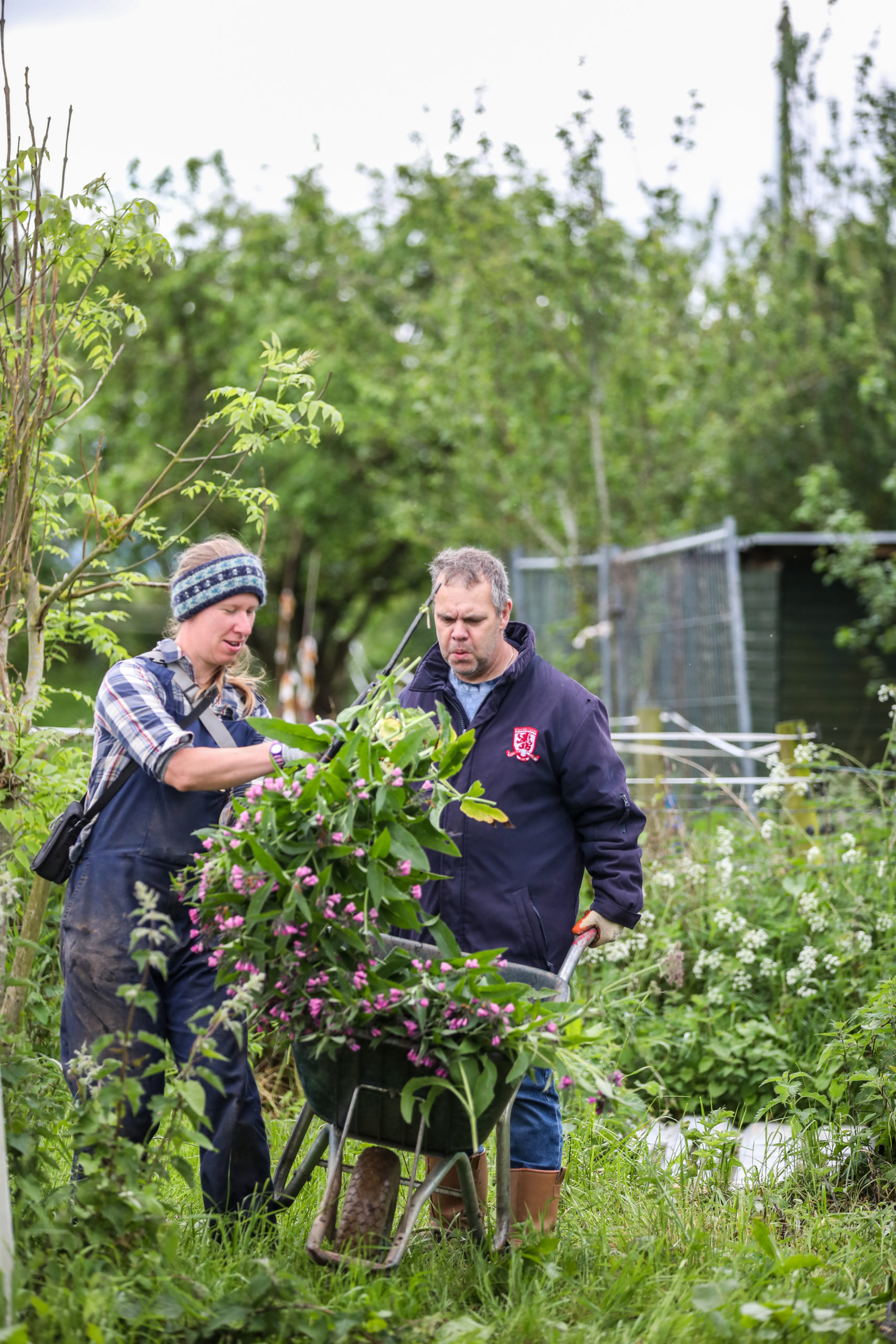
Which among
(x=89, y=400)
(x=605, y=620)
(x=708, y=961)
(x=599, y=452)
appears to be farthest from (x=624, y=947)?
(x=599, y=452)

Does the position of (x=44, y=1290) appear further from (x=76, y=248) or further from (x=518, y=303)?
(x=518, y=303)

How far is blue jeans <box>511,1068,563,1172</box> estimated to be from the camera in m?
3.34

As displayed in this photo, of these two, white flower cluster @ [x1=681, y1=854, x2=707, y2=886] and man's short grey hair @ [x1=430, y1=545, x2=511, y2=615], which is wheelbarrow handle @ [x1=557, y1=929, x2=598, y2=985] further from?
white flower cluster @ [x1=681, y1=854, x2=707, y2=886]

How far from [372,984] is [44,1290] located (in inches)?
32.9

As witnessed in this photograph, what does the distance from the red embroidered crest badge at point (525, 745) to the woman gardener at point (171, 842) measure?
2.38ft

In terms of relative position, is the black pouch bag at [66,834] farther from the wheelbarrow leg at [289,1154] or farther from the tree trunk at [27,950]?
the wheelbarrow leg at [289,1154]

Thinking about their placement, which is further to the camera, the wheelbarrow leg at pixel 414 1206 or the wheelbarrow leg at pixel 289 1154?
the wheelbarrow leg at pixel 289 1154

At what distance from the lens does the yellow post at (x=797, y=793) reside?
5.52 m

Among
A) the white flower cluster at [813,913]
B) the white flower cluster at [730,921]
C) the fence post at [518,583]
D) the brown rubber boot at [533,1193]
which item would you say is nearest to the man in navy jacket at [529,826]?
the brown rubber boot at [533,1193]

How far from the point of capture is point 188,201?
17.8 metres

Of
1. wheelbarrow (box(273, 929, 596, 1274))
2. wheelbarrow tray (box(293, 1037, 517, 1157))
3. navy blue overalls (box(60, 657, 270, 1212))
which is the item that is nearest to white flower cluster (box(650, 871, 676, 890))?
wheelbarrow (box(273, 929, 596, 1274))

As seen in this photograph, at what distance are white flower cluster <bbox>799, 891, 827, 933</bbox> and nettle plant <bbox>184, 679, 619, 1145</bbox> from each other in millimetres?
2267

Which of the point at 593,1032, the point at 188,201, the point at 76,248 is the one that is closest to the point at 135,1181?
the point at 593,1032

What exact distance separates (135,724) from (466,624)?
36.8 inches
